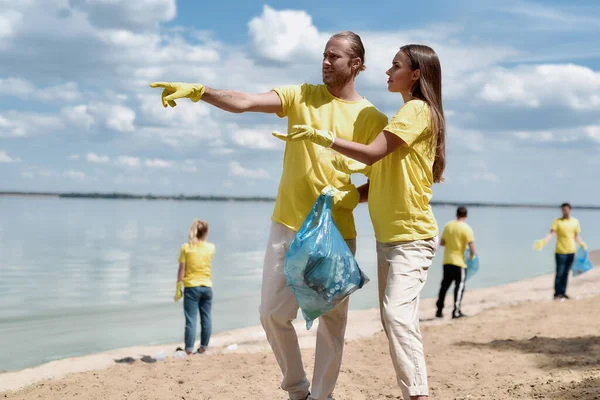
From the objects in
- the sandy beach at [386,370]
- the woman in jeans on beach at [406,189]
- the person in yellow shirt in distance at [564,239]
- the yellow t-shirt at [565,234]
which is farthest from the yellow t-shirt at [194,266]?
the yellow t-shirt at [565,234]

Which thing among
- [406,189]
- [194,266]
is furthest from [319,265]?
[194,266]

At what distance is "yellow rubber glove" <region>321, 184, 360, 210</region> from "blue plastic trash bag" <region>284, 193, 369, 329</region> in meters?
0.07

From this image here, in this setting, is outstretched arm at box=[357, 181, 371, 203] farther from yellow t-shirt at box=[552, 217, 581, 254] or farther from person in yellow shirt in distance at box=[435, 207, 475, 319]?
yellow t-shirt at box=[552, 217, 581, 254]

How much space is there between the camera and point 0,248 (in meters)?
30.6

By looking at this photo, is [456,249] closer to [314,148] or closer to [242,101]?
[314,148]

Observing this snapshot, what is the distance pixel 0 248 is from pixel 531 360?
92.7ft

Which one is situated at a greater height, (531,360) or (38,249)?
(531,360)

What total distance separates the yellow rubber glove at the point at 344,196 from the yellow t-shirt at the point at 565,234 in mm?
9209

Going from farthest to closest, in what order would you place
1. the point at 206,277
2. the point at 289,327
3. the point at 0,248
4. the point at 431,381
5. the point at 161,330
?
the point at 0,248, the point at 161,330, the point at 206,277, the point at 431,381, the point at 289,327

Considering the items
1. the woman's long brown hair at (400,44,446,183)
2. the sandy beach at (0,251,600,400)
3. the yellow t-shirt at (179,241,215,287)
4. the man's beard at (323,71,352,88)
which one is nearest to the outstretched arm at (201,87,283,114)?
the man's beard at (323,71,352,88)

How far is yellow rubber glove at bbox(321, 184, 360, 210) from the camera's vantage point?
4148 millimetres

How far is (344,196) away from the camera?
4.20 metres

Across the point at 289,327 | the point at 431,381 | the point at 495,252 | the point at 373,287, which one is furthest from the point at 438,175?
the point at 495,252

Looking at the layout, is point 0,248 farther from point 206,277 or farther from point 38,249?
point 206,277
